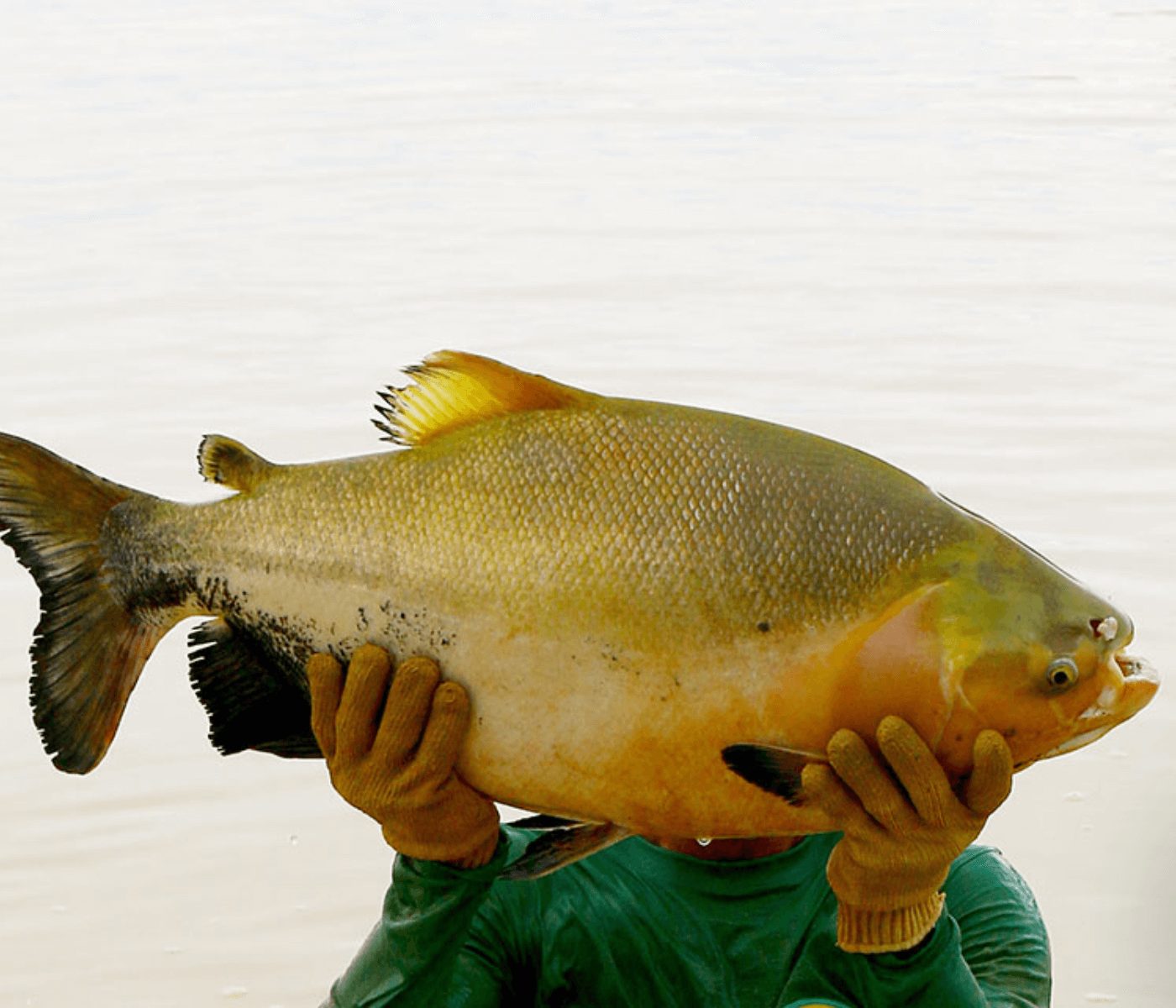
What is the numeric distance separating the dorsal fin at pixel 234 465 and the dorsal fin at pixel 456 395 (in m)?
0.15

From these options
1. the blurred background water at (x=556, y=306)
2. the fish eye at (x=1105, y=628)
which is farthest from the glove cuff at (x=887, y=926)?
the blurred background water at (x=556, y=306)

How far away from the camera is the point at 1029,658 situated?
204 centimetres

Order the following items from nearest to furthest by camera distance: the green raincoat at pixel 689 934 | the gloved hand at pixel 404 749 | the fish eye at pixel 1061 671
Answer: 1. the fish eye at pixel 1061 671
2. the gloved hand at pixel 404 749
3. the green raincoat at pixel 689 934

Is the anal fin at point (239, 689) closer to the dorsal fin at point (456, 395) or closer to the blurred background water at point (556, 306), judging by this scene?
the dorsal fin at point (456, 395)

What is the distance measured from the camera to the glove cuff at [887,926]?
7.39 ft

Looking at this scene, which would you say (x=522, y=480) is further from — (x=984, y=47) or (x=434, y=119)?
(x=984, y=47)

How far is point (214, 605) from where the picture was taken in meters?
2.24

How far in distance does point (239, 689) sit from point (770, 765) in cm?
60

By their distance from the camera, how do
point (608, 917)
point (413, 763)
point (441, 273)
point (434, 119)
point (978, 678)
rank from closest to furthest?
point (978, 678) < point (413, 763) < point (608, 917) < point (441, 273) < point (434, 119)

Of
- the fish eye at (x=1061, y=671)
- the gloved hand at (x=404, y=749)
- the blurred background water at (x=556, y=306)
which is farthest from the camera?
the blurred background water at (x=556, y=306)

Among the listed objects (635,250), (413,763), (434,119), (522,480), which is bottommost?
(413,763)

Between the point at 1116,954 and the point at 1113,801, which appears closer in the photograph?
the point at 1116,954

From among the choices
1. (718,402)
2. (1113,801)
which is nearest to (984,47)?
(718,402)

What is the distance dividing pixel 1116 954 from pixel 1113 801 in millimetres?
699
